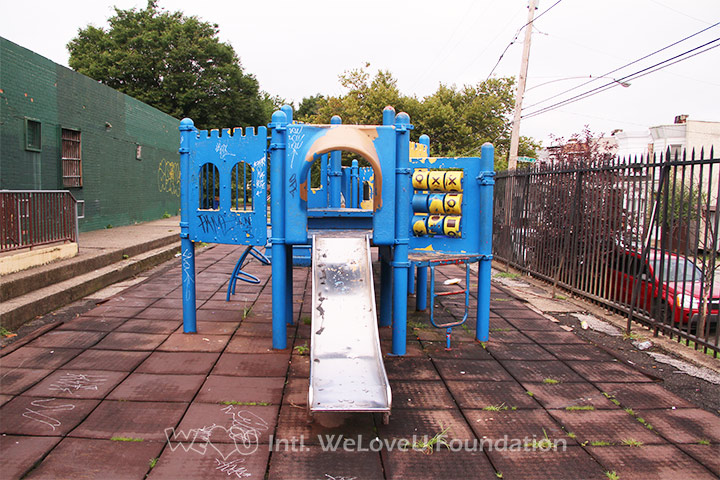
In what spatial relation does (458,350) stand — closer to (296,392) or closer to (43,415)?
(296,392)

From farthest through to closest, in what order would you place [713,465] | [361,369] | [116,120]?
[116,120], [361,369], [713,465]

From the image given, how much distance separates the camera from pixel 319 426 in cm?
365

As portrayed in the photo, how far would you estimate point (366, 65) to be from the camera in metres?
30.7

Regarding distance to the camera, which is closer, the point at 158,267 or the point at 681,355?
the point at 681,355

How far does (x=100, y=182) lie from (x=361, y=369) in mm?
12063

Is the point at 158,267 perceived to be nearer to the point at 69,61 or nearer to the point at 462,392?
the point at 462,392

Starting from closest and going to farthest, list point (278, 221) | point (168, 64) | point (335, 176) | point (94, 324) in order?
point (278, 221) < point (94, 324) < point (335, 176) < point (168, 64)

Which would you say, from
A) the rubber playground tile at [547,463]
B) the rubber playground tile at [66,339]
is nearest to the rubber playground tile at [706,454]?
the rubber playground tile at [547,463]

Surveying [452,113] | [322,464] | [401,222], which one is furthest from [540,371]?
[452,113]

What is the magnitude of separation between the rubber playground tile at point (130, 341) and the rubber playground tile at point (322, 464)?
8.74 ft

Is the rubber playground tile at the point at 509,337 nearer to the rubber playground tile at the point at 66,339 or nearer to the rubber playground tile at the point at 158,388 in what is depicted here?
the rubber playground tile at the point at 158,388

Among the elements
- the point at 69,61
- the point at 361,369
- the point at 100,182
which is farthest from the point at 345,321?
the point at 69,61

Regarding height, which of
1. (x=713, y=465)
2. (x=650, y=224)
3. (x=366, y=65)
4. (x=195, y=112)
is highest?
(x=366, y=65)

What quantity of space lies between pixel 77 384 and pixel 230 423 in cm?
159
